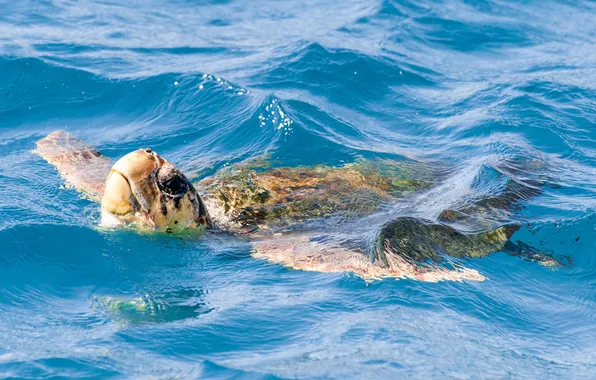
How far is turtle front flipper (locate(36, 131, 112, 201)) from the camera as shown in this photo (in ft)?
22.4

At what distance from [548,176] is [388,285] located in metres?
3.26

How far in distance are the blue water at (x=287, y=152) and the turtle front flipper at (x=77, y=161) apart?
0.16 meters

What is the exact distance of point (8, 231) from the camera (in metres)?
5.98

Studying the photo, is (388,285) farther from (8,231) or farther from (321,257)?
(8,231)

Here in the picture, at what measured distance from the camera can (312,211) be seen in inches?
253

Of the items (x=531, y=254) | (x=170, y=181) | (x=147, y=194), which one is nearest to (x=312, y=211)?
(x=170, y=181)

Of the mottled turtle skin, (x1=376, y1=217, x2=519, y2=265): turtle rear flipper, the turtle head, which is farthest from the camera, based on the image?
the mottled turtle skin

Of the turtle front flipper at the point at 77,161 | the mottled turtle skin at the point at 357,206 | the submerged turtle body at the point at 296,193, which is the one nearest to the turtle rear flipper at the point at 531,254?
the mottled turtle skin at the point at 357,206

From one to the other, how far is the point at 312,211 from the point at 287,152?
1.77 metres

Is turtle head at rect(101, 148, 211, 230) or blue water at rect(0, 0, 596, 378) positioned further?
turtle head at rect(101, 148, 211, 230)

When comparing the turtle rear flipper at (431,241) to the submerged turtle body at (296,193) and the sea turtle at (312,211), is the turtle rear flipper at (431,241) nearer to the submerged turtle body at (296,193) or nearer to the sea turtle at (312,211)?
the sea turtle at (312,211)

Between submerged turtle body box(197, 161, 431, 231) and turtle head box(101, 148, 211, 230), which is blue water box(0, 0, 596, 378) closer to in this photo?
turtle head box(101, 148, 211, 230)

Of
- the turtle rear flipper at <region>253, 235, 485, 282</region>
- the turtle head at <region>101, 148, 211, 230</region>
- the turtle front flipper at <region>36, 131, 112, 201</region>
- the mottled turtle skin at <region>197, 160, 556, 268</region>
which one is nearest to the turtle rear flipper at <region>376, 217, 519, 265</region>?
the mottled turtle skin at <region>197, 160, 556, 268</region>

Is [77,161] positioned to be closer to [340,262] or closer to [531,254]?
[340,262]
